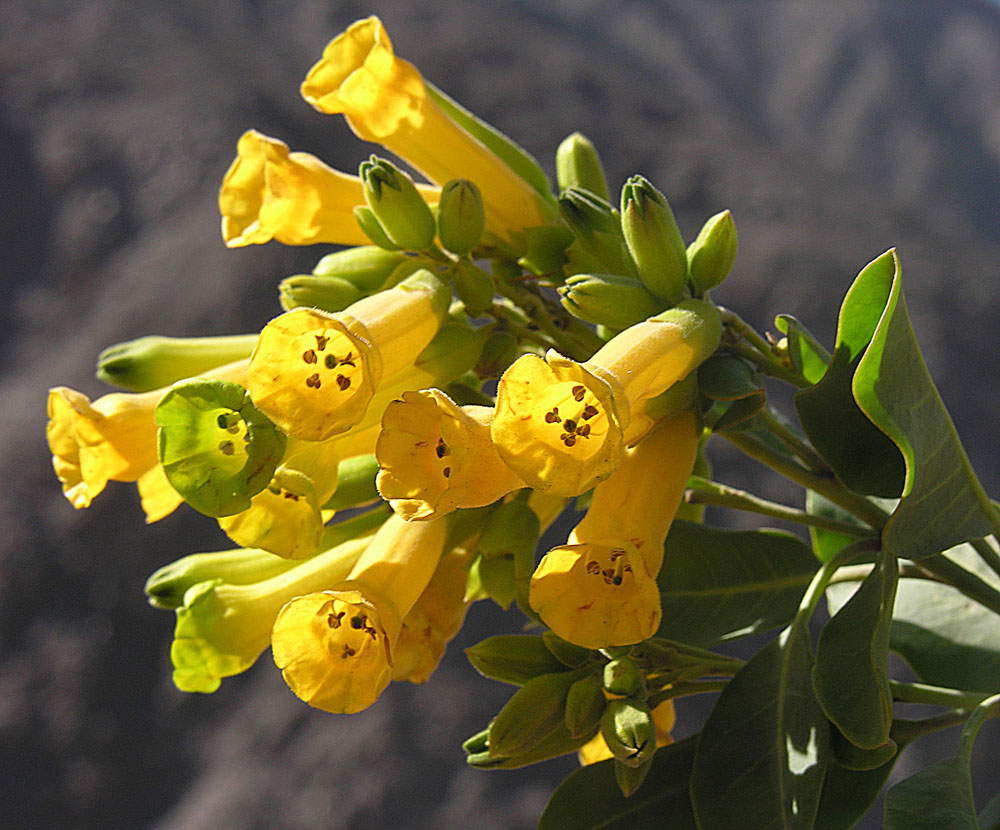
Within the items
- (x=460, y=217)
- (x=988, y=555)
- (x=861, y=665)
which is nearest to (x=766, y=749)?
(x=861, y=665)

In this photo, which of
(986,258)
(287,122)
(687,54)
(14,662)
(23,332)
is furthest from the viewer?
(687,54)

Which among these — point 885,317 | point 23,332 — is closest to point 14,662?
point 23,332

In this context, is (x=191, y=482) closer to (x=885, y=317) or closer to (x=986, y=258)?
(x=885, y=317)

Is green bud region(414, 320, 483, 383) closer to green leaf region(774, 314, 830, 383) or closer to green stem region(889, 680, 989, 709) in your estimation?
green leaf region(774, 314, 830, 383)

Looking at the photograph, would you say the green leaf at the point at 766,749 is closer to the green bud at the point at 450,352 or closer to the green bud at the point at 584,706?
the green bud at the point at 584,706

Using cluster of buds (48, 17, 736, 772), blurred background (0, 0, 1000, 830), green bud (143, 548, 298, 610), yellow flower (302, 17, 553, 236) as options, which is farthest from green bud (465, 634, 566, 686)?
blurred background (0, 0, 1000, 830)

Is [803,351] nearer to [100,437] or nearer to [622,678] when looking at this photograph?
[622,678]

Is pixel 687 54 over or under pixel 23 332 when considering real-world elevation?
over

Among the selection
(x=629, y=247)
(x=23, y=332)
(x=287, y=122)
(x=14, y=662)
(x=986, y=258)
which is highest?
(x=629, y=247)
